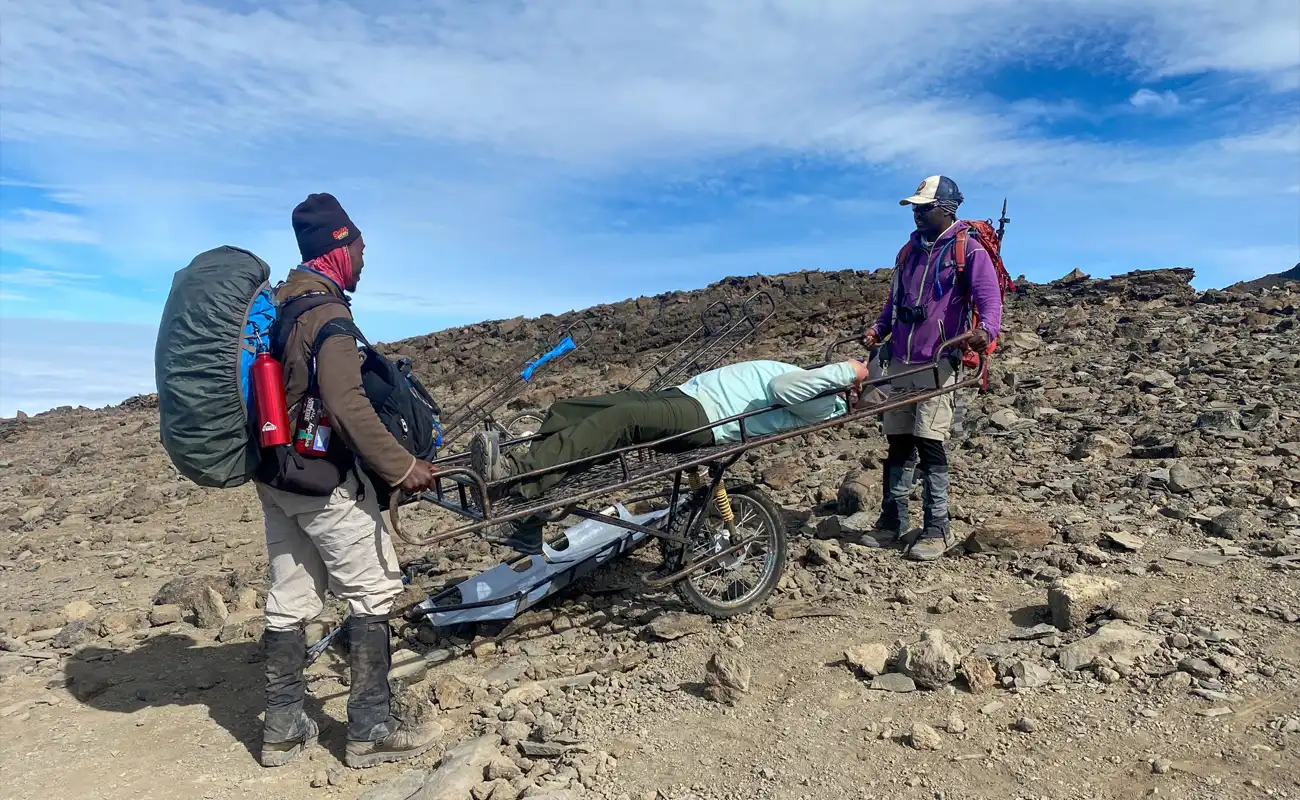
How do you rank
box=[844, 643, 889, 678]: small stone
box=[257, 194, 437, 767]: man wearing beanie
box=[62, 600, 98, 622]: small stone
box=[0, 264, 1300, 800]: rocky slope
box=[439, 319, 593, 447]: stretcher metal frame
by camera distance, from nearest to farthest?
box=[0, 264, 1300, 800]: rocky slope → box=[257, 194, 437, 767]: man wearing beanie → box=[844, 643, 889, 678]: small stone → box=[62, 600, 98, 622]: small stone → box=[439, 319, 593, 447]: stretcher metal frame

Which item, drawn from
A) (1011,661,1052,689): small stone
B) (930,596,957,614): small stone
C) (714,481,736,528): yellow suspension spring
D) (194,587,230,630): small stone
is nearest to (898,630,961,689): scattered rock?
(1011,661,1052,689): small stone

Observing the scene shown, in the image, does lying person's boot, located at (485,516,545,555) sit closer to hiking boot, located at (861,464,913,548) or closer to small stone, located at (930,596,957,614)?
small stone, located at (930,596,957,614)

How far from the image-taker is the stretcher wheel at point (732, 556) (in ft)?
15.7

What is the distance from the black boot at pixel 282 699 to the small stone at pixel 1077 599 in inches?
139

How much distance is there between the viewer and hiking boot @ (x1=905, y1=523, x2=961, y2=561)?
17.5 ft

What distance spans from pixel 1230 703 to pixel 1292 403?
→ 594 cm

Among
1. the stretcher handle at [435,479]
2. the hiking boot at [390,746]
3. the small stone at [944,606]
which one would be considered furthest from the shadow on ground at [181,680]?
the small stone at [944,606]

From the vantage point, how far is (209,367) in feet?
11.0

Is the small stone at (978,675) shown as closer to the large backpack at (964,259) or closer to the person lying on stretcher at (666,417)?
the person lying on stretcher at (666,417)

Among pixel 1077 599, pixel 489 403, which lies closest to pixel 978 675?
pixel 1077 599

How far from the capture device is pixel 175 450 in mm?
3398

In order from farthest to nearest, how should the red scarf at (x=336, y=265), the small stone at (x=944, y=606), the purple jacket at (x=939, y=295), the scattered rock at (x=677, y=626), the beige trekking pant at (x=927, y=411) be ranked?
the beige trekking pant at (x=927, y=411)
the purple jacket at (x=939, y=295)
the scattered rock at (x=677, y=626)
the small stone at (x=944, y=606)
the red scarf at (x=336, y=265)

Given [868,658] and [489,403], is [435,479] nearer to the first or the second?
[868,658]

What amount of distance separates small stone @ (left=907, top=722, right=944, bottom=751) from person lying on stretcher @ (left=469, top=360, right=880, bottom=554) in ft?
5.09
